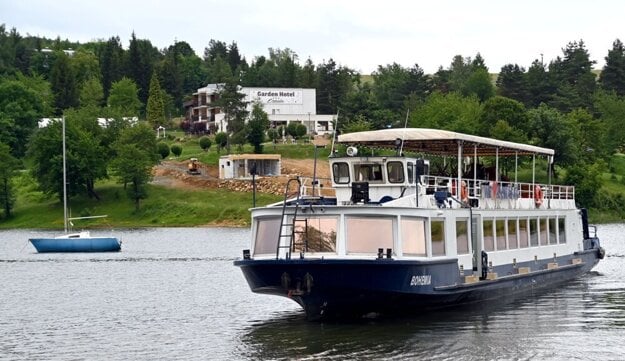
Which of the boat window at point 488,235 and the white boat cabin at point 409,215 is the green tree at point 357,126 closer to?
the white boat cabin at point 409,215

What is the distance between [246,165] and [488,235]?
8498cm

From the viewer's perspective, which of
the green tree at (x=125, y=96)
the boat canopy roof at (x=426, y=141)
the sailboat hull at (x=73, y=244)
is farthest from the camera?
the green tree at (x=125, y=96)

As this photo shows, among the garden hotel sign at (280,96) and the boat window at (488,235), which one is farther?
the garden hotel sign at (280,96)

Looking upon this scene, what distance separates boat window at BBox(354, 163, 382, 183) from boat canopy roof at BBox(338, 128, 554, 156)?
109cm

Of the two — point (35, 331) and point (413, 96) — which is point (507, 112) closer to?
point (413, 96)

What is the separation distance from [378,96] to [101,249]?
106 meters

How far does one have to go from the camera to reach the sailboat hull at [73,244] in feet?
271

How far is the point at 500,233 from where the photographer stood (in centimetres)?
4353

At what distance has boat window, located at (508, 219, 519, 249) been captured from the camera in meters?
44.5

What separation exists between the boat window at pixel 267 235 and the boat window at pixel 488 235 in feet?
30.2

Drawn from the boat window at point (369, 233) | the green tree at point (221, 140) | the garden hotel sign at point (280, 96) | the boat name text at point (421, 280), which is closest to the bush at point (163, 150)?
the green tree at point (221, 140)

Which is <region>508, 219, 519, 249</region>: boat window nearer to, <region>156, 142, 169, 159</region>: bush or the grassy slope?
the grassy slope

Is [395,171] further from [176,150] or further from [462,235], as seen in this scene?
[176,150]

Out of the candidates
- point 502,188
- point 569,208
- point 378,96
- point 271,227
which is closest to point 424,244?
point 271,227
